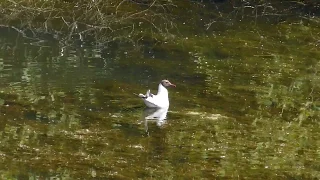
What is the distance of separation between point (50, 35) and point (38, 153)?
8539mm

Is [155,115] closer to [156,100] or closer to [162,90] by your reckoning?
[156,100]

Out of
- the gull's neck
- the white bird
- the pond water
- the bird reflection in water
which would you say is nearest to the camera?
the pond water

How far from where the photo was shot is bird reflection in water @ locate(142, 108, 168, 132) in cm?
1106

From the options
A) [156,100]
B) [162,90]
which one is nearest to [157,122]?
[156,100]

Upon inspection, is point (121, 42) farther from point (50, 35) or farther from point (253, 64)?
point (253, 64)

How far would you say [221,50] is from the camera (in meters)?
16.8

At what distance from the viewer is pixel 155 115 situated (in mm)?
11430

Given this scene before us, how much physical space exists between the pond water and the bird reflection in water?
59 millimetres

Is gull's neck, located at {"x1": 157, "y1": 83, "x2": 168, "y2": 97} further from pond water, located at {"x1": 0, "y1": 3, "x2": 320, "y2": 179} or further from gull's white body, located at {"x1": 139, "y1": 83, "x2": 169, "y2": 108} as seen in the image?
pond water, located at {"x1": 0, "y1": 3, "x2": 320, "y2": 179}

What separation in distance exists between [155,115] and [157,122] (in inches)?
17.3

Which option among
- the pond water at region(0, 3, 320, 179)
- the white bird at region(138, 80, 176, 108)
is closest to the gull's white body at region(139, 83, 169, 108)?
the white bird at region(138, 80, 176, 108)

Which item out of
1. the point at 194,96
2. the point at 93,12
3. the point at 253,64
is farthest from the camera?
the point at 93,12

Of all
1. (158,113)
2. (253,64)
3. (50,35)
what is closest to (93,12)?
(50,35)

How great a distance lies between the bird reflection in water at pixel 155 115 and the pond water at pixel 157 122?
0.19 feet
